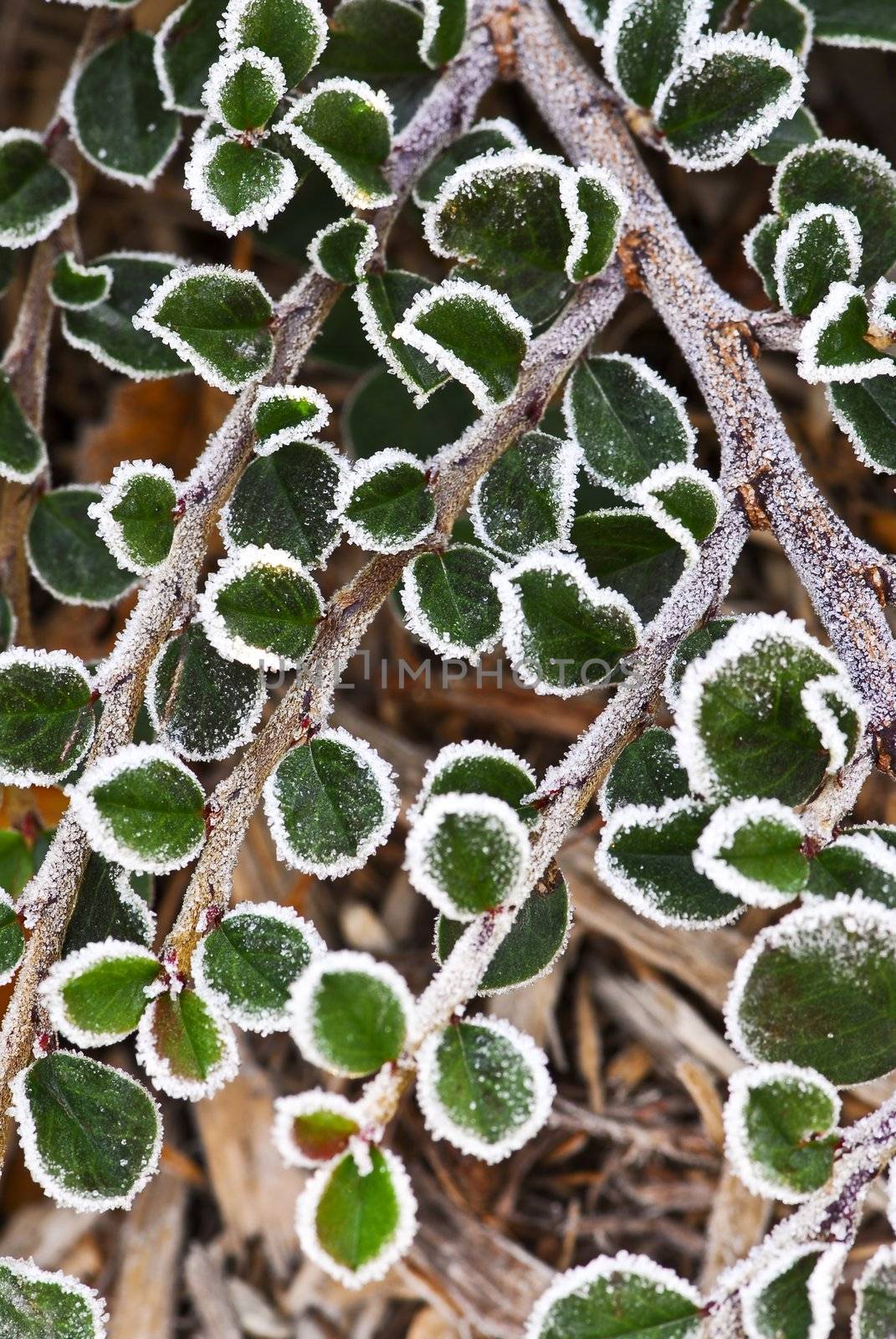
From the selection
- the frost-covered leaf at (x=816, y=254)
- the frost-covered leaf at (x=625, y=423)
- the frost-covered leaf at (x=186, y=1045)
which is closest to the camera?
the frost-covered leaf at (x=186, y=1045)

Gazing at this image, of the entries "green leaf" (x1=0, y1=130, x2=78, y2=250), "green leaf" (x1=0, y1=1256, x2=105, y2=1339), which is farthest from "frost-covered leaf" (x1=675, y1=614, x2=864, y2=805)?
"green leaf" (x1=0, y1=130, x2=78, y2=250)

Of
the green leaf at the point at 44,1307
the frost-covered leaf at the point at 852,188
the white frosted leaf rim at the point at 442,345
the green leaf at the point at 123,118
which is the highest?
the frost-covered leaf at the point at 852,188

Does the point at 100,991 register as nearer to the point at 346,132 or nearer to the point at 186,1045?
the point at 186,1045

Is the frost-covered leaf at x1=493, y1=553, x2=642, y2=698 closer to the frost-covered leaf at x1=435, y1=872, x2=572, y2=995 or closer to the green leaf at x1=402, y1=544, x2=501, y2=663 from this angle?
the green leaf at x1=402, y1=544, x2=501, y2=663

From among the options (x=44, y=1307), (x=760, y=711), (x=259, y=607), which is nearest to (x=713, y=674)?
(x=760, y=711)

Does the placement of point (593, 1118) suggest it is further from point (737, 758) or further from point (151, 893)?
point (737, 758)

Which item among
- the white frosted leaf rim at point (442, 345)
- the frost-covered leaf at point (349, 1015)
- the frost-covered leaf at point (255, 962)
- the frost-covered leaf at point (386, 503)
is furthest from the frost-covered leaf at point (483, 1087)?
the white frosted leaf rim at point (442, 345)

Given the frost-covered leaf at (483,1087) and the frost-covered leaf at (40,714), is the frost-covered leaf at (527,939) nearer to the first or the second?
the frost-covered leaf at (483,1087)
